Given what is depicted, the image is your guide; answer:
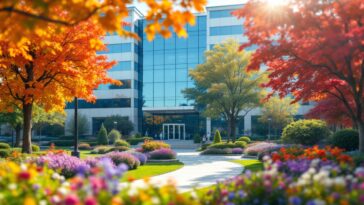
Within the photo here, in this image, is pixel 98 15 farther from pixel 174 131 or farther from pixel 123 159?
pixel 174 131

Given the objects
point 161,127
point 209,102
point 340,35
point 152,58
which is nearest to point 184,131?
point 161,127

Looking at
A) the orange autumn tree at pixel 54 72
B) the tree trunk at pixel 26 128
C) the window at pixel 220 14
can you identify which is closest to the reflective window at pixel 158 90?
the window at pixel 220 14

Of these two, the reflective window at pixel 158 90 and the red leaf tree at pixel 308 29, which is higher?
the reflective window at pixel 158 90

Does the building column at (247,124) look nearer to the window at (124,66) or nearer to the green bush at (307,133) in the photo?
the window at (124,66)

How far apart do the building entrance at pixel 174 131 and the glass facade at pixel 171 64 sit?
4215 mm

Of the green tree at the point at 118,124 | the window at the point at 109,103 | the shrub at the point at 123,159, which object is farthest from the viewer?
the window at the point at 109,103

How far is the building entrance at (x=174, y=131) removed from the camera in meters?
64.2

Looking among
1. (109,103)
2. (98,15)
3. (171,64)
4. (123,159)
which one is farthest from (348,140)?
(109,103)

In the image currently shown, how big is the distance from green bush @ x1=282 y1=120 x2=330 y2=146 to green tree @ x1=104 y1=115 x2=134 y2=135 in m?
36.7

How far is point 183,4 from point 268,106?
4366cm

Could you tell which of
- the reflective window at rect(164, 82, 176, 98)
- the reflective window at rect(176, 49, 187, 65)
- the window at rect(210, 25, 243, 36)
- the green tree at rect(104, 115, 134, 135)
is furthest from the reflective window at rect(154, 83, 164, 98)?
the window at rect(210, 25, 243, 36)

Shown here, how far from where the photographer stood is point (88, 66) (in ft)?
58.0

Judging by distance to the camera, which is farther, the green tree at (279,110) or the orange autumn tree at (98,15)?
the green tree at (279,110)

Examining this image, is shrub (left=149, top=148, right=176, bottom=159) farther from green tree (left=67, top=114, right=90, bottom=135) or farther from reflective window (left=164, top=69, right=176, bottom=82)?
reflective window (left=164, top=69, right=176, bottom=82)
